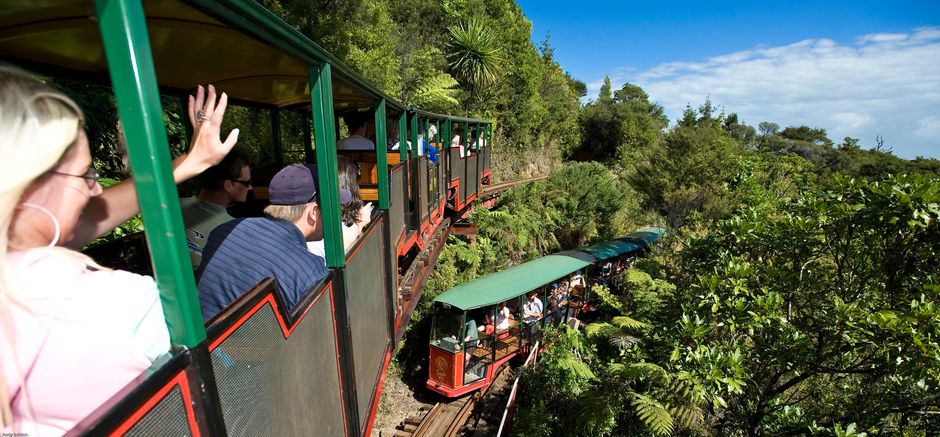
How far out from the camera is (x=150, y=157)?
866 mm

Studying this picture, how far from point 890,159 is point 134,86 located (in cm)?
5311

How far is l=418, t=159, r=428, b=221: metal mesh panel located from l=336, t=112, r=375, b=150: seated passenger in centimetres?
96

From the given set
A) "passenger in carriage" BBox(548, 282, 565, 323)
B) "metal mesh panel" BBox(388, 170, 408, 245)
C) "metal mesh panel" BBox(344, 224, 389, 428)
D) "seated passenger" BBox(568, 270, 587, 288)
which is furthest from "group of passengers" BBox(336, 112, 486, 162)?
"seated passenger" BBox(568, 270, 587, 288)

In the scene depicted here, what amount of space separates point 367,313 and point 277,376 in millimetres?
1338

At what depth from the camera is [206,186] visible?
253 cm

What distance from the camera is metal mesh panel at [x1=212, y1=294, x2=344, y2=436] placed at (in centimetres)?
119

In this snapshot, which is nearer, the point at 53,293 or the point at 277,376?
the point at 53,293

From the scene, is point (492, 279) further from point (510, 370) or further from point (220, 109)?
point (220, 109)

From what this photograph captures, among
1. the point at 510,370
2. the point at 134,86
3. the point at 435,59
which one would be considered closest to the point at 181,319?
the point at 134,86

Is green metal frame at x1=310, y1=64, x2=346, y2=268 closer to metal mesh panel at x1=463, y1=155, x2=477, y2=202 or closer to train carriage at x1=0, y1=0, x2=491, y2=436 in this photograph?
train carriage at x1=0, y1=0, x2=491, y2=436

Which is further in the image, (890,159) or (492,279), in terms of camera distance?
(890,159)

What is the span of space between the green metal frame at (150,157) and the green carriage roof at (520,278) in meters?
7.82

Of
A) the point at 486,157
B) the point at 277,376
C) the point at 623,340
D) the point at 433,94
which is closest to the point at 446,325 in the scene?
the point at 623,340

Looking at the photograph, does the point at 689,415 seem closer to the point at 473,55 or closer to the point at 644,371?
the point at 644,371
